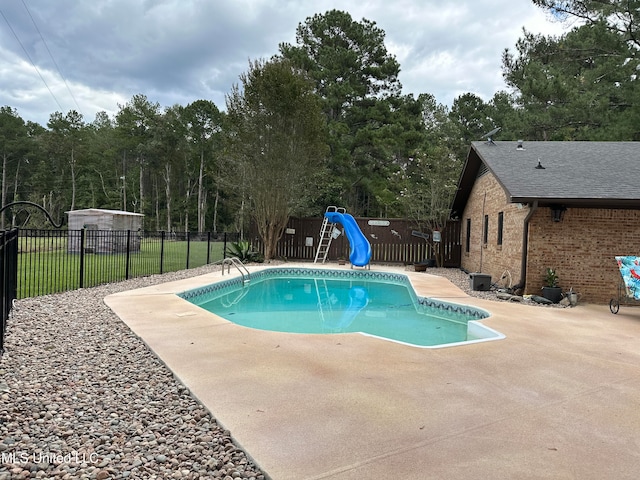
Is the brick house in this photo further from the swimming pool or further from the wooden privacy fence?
the wooden privacy fence

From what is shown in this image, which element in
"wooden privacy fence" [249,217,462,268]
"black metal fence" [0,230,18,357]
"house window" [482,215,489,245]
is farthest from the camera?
"wooden privacy fence" [249,217,462,268]

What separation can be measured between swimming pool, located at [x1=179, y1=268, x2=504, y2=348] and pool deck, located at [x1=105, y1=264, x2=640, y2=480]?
0.93 m

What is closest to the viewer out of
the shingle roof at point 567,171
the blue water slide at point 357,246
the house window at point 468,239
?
the shingle roof at point 567,171

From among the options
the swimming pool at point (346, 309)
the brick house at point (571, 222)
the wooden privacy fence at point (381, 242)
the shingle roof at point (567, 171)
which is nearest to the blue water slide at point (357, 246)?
the swimming pool at point (346, 309)

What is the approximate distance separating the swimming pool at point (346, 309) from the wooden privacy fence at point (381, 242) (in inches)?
144

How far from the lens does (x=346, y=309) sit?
8516 millimetres

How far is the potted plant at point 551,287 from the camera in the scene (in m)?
8.00

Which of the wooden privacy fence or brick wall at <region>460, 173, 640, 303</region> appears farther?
the wooden privacy fence

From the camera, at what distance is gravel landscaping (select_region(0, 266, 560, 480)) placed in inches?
86.6

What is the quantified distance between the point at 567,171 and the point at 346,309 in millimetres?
5989

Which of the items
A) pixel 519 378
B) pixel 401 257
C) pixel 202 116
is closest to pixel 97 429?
pixel 519 378

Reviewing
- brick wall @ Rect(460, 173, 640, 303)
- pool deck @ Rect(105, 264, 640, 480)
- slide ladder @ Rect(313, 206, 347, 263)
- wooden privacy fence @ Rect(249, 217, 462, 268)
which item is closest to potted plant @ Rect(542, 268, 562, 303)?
brick wall @ Rect(460, 173, 640, 303)

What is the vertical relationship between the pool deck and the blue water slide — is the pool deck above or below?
below

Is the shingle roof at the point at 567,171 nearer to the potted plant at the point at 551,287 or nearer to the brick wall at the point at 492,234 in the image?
the brick wall at the point at 492,234
